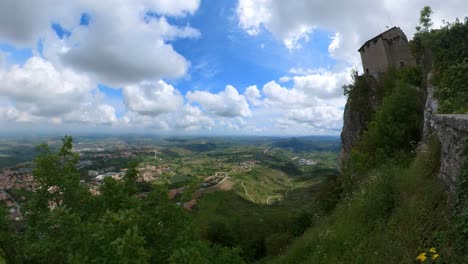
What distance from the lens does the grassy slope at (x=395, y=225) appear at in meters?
8.23

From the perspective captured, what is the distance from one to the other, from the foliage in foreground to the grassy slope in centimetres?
601

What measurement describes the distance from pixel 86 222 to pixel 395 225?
35.2 feet

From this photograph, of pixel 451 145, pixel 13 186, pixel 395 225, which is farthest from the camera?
pixel 13 186

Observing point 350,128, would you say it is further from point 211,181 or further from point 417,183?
point 211,181

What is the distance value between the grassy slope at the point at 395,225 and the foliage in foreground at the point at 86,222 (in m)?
6.01

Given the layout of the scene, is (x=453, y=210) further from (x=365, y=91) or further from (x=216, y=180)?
(x=216, y=180)

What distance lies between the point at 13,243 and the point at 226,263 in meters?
15.6

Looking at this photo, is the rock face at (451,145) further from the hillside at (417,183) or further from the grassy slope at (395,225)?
the grassy slope at (395,225)

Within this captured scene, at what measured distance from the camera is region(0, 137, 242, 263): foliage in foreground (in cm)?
746

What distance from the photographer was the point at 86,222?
925 centimetres

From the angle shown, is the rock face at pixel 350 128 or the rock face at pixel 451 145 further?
the rock face at pixel 350 128

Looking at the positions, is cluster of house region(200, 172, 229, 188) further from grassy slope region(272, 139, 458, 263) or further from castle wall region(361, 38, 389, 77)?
grassy slope region(272, 139, 458, 263)

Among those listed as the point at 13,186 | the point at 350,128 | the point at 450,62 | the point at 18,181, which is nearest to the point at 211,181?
the point at 13,186

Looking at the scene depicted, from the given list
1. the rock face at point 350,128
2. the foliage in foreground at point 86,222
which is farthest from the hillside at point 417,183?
the rock face at point 350,128
